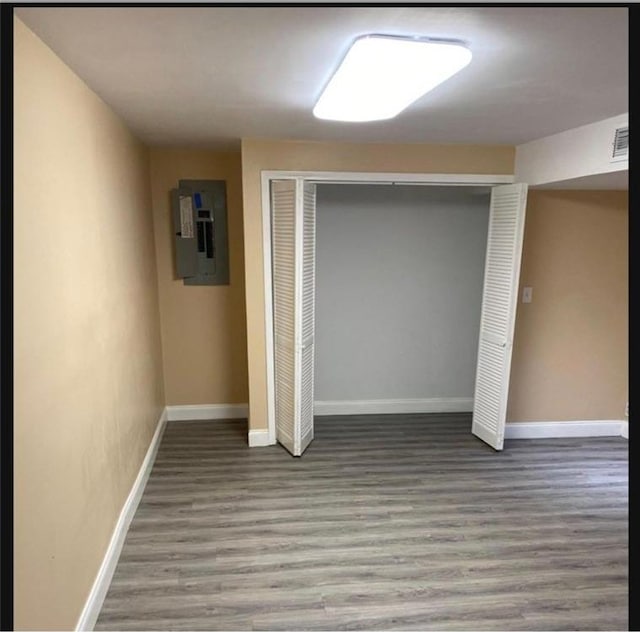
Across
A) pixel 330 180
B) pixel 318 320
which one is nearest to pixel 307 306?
pixel 318 320

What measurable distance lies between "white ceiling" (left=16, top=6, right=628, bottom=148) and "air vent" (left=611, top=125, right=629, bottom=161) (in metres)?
0.11

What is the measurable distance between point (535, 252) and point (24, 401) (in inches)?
133

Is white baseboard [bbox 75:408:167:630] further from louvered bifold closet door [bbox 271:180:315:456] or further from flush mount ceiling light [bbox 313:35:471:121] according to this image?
flush mount ceiling light [bbox 313:35:471:121]

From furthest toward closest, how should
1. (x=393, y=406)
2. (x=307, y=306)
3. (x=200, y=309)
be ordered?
(x=393, y=406)
(x=200, y=309)
(x=307, y=306)

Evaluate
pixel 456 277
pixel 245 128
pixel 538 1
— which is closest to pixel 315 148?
pixel 245 128

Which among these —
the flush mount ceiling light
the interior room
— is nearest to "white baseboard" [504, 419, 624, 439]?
the interior room

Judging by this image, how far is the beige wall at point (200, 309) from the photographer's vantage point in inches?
149

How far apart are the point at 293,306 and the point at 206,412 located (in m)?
1.48

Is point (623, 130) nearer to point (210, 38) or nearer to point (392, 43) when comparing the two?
point (392, 43)

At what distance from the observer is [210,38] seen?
4.85 ft

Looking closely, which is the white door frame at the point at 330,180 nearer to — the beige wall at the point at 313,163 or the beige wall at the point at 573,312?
the beige wall at the point at 313,163

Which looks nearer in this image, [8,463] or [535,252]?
[8,463]

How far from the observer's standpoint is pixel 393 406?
14.2ft

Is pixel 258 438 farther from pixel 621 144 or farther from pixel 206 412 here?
pixel 621 144
